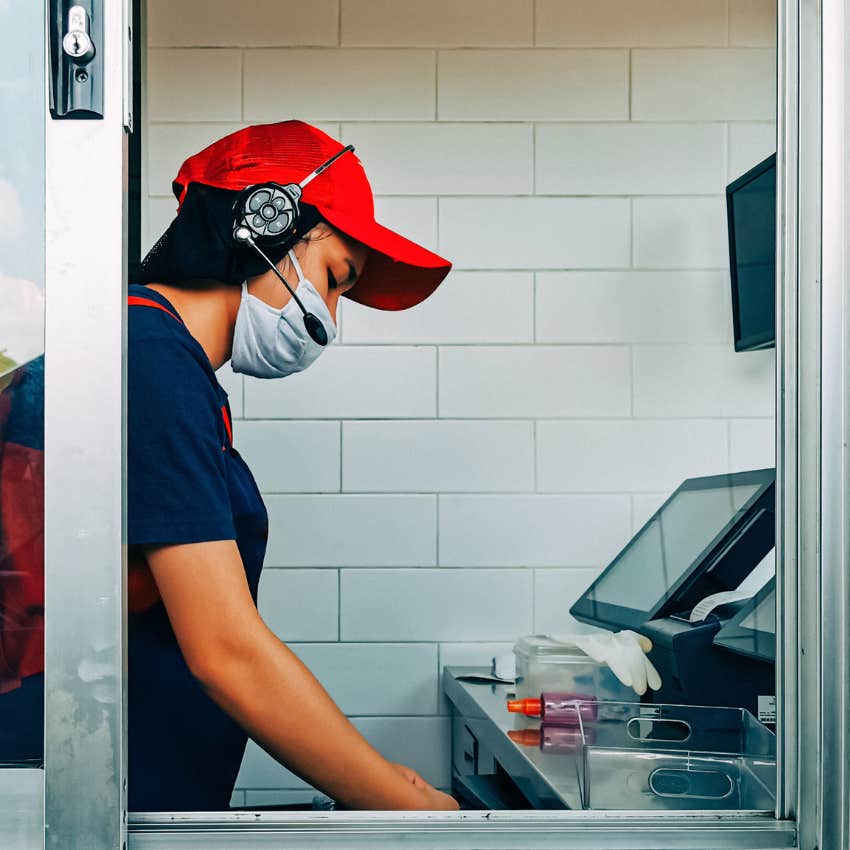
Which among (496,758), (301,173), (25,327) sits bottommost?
(496,758)

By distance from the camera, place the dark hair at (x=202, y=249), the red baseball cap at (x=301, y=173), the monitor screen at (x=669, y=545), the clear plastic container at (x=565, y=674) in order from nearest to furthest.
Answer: the dark hair at (x=202, y=249) → the red baseball cap at (x=301, y=173) → the clear plastic container at (x=565, y=674) → the monitor screen at (x=669, y=545)

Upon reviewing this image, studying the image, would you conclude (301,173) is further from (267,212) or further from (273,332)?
(273,332)

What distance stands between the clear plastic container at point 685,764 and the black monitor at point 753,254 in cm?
80

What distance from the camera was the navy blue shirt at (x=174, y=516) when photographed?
1.08m

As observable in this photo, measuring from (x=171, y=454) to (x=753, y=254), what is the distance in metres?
1.26

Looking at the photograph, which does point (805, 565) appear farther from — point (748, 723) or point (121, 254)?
point (121, 254)

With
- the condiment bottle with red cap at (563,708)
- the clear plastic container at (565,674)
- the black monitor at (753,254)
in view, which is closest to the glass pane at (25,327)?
the condiment bottle with red cap at (563,708)

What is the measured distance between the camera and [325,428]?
7.38 ft

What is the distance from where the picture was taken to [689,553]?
1.79 m

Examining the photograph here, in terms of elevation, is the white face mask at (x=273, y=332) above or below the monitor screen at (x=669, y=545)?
above

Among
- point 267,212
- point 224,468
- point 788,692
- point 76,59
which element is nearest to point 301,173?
point 267,212

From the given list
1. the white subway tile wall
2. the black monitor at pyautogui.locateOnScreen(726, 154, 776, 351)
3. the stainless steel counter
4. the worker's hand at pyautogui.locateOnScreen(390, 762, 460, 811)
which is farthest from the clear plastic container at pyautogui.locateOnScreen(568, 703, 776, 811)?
the white subway tile wall

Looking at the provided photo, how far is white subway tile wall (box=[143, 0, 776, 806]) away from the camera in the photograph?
224 cm

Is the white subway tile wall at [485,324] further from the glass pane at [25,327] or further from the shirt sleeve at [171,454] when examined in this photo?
the glass pane at [25,327]
